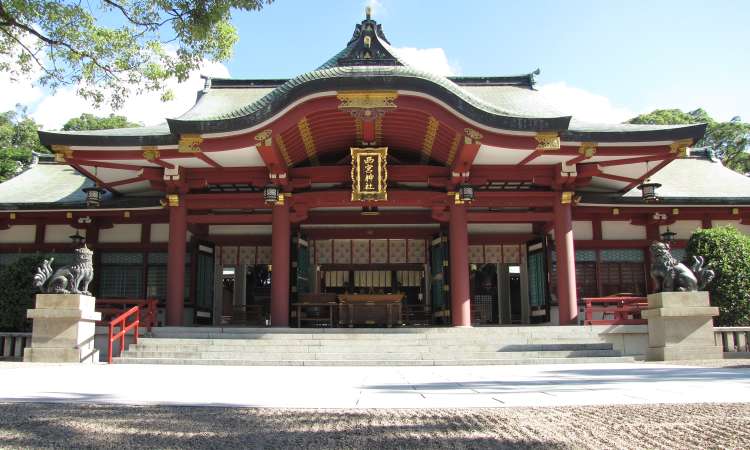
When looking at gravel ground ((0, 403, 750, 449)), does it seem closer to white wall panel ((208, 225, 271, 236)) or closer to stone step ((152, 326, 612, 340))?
stone step ((152, 326, 612, 340))

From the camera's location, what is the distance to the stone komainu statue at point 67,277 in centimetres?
1130

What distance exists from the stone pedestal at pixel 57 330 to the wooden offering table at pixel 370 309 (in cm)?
637

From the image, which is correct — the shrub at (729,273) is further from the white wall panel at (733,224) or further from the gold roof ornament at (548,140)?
the gold roof ornament at (548,140)

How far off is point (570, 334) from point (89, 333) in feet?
31.4

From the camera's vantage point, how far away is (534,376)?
8.13 metres

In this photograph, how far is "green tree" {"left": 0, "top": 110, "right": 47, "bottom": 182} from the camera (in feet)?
107

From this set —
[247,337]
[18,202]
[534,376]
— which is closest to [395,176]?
[247,337]

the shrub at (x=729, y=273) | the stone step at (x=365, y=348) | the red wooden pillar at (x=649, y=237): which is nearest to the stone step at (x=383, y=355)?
the stone step at (x=365, y=348)

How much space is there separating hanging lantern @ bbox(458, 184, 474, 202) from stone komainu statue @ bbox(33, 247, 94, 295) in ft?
26.0

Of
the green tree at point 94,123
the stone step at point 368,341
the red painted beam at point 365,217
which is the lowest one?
the stone step at point 368,341

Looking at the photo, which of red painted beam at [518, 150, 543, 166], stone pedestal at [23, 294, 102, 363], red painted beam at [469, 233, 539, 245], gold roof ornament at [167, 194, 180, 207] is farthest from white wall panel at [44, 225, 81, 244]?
red painted beam at [518, 150, 543, 166]

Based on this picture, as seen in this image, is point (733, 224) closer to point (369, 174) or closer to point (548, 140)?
point (548, 140)

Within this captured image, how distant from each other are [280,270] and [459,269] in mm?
4072

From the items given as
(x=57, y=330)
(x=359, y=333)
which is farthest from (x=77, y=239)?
(x=359, y=333)
